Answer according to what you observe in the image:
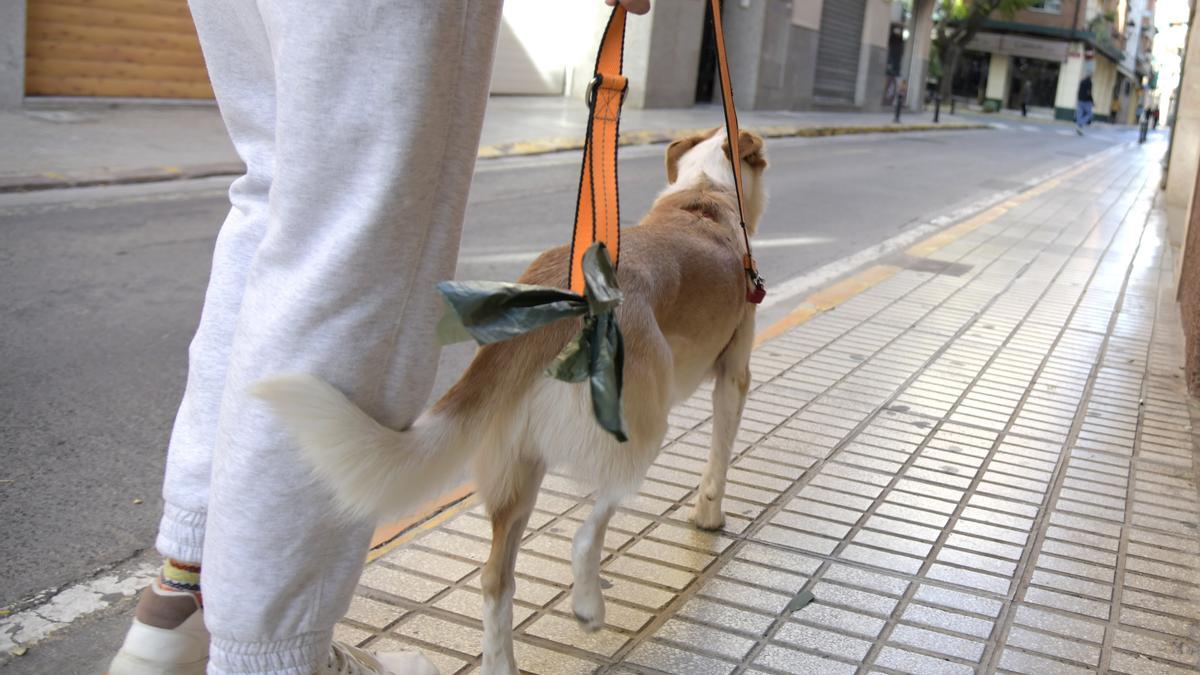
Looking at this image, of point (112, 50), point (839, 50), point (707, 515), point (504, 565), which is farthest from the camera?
point (839, 50)

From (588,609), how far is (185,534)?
1064mm

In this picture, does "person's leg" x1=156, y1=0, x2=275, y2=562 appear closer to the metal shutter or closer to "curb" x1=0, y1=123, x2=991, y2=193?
"curb" x1=0, y1=123, x2=991, y2=193

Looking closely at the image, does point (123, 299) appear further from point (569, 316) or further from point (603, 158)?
point (569, 316)

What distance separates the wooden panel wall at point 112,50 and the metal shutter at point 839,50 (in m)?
21.7

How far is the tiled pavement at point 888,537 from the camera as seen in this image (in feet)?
9.21

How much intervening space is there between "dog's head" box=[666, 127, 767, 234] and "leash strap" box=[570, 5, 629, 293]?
1449mm

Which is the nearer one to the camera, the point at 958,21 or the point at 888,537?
the point at 888,537

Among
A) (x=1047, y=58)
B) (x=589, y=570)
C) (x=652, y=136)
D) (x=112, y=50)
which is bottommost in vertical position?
(x=589, y=570)

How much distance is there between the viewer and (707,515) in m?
3.45

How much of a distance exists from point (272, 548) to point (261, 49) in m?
0.80

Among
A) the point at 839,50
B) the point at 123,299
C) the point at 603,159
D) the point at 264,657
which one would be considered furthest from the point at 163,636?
the point at 839,50

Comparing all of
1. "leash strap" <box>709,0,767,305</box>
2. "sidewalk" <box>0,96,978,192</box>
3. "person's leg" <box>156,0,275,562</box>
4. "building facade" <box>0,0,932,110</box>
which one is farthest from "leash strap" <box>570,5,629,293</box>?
"building facade" <box>0,0,932,110</box>

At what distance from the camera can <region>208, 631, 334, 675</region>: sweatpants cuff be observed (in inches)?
70.7

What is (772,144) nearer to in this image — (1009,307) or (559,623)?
(1009,307)
